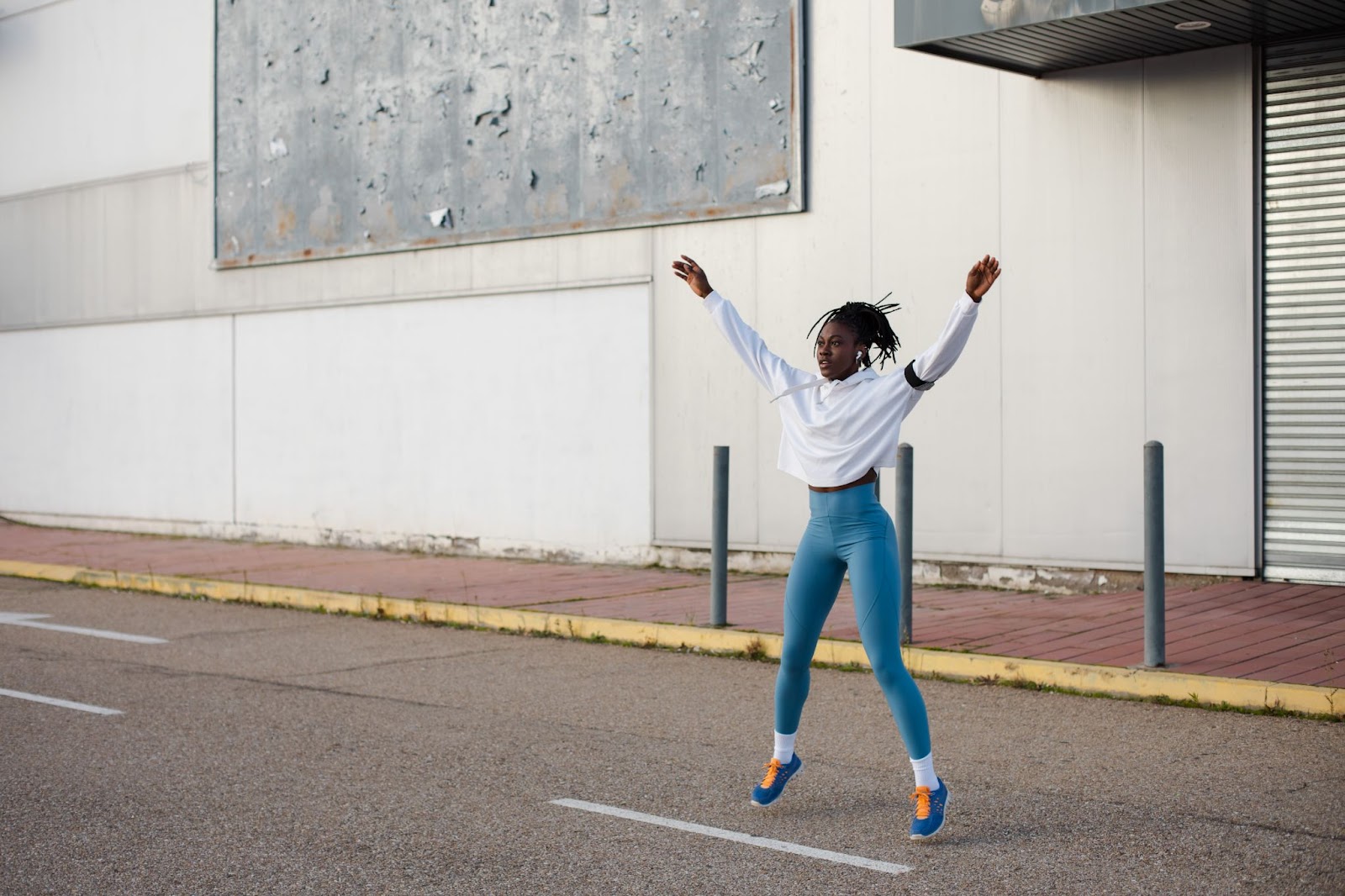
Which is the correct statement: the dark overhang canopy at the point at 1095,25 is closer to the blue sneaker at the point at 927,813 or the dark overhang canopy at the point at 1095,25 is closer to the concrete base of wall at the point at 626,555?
the concrete base of wall at the point at 626,555

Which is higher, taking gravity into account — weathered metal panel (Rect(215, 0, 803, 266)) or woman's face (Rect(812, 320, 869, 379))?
weathered metal panel (Rect(215, 0, 803, 266))

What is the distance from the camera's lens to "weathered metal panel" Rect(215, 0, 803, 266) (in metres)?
14.2

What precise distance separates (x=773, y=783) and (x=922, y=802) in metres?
0.68

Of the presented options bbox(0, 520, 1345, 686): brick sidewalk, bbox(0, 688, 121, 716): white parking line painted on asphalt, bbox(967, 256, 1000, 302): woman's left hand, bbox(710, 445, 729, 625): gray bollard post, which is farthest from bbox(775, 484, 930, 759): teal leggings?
bbox(710, 445, 729, 625): gray bollard post

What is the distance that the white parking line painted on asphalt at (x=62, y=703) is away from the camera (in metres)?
8.13

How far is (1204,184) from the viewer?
38.1ft

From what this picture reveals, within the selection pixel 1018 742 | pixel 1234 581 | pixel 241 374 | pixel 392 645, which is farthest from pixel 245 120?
pixel 1018 742

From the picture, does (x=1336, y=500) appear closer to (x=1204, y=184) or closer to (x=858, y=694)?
(x=1204, y=184)

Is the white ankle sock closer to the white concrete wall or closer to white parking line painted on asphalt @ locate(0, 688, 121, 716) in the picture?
white parking line painted on asphalt @ locate(0, 688, 121, 716)

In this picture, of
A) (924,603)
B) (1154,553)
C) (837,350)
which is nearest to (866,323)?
(837,350)

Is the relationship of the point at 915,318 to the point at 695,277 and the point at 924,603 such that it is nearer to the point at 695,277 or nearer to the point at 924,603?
the point at 924,603

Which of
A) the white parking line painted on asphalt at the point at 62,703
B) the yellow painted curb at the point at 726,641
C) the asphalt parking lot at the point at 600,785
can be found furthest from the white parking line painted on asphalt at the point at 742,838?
the yellow painted curb at the point at 726,641

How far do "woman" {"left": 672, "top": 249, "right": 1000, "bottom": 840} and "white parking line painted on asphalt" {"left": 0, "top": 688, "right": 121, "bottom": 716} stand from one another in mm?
3936

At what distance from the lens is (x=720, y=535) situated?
10508 mm
